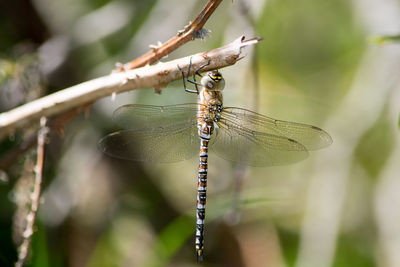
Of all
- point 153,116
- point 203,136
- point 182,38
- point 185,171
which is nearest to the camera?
point 182,38

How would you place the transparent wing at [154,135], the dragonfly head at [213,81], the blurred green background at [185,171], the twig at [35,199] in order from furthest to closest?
the blurred green background at [185,171] → the transparent wing at [154,135] → the dragonfly head at [213,81] → the twig at [35,199]

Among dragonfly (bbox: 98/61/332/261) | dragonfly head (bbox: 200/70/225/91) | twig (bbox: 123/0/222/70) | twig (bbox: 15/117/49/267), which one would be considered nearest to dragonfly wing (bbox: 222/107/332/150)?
dragonfly (bbox: 98/61/332/261)

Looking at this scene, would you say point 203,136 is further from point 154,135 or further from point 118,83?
point 118,83

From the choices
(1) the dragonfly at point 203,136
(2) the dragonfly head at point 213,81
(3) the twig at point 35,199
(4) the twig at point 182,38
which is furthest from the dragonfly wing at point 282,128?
(3) the twig at point 35,199

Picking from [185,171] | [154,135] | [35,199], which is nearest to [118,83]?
[35,199]

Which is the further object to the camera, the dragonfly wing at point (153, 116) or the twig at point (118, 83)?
the dragonfly wing at point (153, 116)

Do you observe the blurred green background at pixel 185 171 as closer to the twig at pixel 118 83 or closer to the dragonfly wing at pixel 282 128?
the dragonfly wing at pixel 282 128

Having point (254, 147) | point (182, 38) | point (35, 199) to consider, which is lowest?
point (35, 199)

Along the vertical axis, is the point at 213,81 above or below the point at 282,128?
above
